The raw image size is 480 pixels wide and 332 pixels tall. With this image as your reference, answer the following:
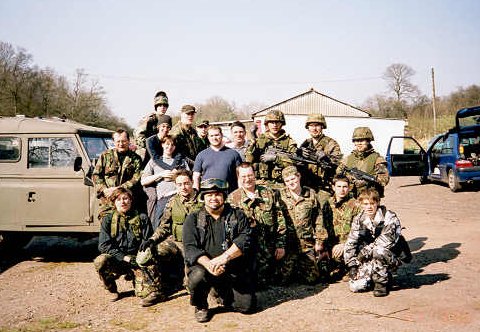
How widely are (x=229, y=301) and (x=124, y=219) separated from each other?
162 centimetres

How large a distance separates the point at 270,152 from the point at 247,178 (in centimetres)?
95

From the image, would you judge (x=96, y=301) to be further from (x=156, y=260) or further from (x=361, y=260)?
(x=361, y=260)

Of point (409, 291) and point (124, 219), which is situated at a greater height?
point (124, 219)

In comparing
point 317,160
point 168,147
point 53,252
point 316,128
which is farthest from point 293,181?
point 53,252

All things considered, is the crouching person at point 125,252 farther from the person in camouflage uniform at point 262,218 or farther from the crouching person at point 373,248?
the crouching person at point 373,248

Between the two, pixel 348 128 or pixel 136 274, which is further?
pixel 348 128

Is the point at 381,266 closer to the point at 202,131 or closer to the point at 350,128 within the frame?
the point at 202,131

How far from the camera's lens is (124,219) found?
4.99 metres

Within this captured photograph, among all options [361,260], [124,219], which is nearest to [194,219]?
[124,219]

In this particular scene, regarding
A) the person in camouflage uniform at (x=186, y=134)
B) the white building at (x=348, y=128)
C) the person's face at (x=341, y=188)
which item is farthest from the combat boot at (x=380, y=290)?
the white building at (x=348, y=128)

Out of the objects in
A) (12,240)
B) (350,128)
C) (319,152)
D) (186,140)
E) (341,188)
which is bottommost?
(12,240)

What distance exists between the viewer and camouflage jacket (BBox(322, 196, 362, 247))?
211 inches

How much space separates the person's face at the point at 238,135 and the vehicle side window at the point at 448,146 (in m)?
9.33

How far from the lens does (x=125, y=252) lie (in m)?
4.91
